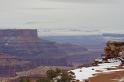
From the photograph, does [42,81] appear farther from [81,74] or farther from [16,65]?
[16,65]

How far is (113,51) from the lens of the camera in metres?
37.7

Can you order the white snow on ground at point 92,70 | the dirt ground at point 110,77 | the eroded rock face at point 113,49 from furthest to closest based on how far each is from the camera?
the eroded rock face at point 113,49, the white snow on ground at point 92,70, the dirt ground at point 110,77

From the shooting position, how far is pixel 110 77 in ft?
85.6

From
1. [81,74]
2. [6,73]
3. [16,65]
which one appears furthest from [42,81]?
[16,65]

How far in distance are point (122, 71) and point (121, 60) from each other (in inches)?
220

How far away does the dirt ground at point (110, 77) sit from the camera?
24681mm

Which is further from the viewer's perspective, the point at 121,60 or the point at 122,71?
the point at 121,60

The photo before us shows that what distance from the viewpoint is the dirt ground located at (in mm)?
24681

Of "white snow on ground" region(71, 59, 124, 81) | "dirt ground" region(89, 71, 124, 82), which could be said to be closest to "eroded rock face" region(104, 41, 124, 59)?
"white snow on ground" region(71, 59, 124, 81)

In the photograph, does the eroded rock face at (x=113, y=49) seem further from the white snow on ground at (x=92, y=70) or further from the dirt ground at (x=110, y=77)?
the dirt ground at (x=110, y=77)

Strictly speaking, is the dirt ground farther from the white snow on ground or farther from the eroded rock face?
the eroded rock face

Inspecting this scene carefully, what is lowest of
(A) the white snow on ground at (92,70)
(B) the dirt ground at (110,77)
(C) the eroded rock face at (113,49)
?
(A) the white snow on ground at (92,70)

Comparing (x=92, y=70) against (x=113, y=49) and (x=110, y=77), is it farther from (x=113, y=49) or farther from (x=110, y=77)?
(x=113, y=49)

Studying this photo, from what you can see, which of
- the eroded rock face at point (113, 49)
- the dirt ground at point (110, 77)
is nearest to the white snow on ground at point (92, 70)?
the dirt ground at point (110, 77)
